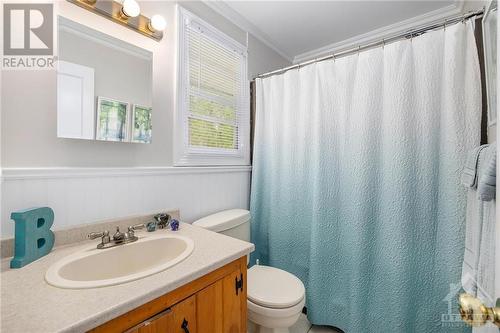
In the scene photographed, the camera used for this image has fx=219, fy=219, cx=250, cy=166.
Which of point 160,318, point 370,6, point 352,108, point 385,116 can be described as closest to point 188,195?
point 160,318

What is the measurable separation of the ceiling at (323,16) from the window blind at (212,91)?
32 cm

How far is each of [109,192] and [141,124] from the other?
1.34 feet

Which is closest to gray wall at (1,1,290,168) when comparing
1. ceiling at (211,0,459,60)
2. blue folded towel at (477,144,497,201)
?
ceiling at (211,0,459,60)

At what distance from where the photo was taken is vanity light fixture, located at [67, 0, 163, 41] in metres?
1.08

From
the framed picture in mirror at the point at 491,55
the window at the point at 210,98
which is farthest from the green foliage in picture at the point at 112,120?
the framed picture in mirror at the point at 491,55

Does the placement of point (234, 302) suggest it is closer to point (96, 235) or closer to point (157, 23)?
point (96, 235)

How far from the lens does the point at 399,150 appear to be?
4.17 ft

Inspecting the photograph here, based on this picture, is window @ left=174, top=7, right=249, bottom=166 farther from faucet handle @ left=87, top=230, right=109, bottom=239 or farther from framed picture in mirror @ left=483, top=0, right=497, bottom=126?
framed picture in mirror @ left=483, top=0, right=497, bottom=126

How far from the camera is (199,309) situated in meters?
0.82

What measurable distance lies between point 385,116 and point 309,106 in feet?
1.71

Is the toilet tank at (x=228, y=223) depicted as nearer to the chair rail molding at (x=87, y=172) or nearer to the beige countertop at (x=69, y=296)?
the chair rail molding at (x=87, y=172)

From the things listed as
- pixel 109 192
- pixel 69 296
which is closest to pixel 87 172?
pixel 109 192

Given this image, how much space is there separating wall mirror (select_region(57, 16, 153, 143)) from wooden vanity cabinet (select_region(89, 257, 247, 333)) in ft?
→ 2.75

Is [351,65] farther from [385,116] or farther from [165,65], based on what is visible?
[165,65]
